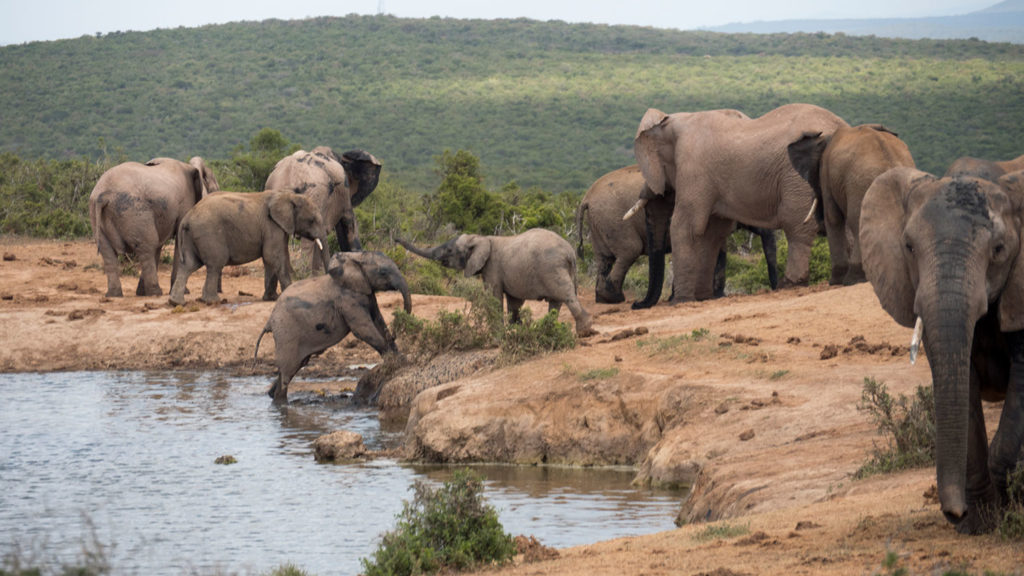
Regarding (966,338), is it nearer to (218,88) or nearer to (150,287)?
(150,287)

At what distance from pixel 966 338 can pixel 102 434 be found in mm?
9212

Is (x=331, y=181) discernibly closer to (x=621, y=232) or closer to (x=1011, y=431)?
(x=621, y=232)

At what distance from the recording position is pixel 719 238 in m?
17.3

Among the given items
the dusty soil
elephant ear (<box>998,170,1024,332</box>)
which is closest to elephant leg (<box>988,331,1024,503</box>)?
elephant ear (<box>998,170,1024,332</box>)

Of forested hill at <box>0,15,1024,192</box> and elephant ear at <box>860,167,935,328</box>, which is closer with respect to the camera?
elephant ear at <box>860,167,935,328</box>

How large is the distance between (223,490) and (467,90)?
236 ft

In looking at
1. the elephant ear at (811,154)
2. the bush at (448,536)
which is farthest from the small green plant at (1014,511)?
the elephant ear at (811,154)

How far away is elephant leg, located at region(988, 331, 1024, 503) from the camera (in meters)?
5.74

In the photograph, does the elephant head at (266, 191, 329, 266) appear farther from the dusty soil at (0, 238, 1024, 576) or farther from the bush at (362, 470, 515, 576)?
the bush at (362, 470, 515, 576)

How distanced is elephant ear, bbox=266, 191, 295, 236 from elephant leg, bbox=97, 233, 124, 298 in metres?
2.91

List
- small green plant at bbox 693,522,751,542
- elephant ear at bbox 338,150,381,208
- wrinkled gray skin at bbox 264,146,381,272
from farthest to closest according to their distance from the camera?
elephant ear at bbox 338,150,381,208 < wrinkled gray skin at bbox 264,146,381,272 < small green plant at bbox 693,522,751,542

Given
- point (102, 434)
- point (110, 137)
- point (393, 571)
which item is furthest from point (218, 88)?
point (393, 571)

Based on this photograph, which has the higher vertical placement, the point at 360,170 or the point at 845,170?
the point at 845,170

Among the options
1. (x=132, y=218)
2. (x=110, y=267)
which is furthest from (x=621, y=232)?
(x=110, y=267)
